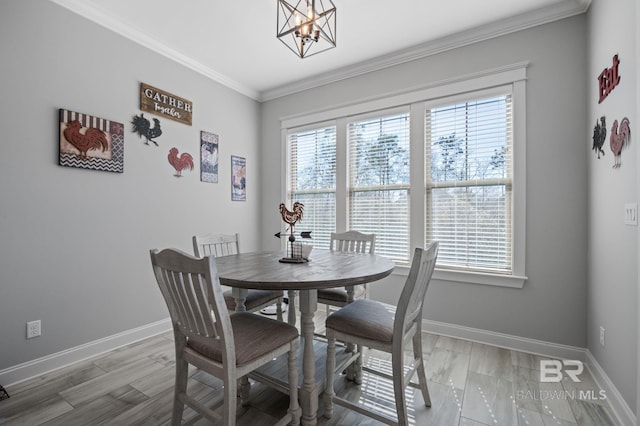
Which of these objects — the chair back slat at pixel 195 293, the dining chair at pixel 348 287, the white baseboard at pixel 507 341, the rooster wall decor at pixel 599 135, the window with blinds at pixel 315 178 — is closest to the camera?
the chair back slat at pixel 195 293

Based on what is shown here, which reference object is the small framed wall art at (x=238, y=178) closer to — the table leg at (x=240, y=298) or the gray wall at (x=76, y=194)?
the gray wall at (x=76, y=194)

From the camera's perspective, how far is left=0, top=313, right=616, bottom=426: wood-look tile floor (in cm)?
167

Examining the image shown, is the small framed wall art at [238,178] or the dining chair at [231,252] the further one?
the small framed wall art at [238,178]

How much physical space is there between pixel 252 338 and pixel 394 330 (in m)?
0.71

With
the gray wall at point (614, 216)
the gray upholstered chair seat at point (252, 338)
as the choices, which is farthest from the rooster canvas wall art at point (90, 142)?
the gray wall at point (614, 216)

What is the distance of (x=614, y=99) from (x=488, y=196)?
1064mm

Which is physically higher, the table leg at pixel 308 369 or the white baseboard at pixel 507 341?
the table leg at pixel 308 369

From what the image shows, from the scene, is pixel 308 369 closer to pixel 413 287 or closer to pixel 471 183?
pixel 413 287

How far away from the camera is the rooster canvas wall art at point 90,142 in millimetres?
2273

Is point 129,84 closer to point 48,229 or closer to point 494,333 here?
point 48,229

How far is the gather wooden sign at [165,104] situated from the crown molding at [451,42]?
4.31ft

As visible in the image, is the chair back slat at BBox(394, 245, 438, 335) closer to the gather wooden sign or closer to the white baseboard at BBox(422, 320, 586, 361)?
the white baseboard at BBox(422, 320, 586, 361)

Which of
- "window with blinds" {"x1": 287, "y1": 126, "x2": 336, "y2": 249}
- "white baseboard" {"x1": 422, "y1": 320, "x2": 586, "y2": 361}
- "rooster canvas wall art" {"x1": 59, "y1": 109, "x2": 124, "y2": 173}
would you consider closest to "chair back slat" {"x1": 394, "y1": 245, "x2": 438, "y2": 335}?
"white baseboard" {"x1": 422, "y1": 320, "x2": 586, "y2": 361}

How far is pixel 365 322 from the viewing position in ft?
5.24
